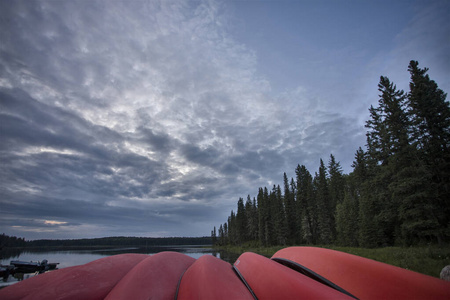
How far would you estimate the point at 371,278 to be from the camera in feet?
13.2

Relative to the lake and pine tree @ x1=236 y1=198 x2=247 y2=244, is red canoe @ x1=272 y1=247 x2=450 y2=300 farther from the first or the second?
pine tree @ x1=236 y1=198 x2=247 y2=244

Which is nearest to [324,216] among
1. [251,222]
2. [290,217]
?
[290,217]

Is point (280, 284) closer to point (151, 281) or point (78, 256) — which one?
point (151, 281)

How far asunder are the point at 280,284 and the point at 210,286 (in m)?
1.26

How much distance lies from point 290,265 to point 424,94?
76.7ft

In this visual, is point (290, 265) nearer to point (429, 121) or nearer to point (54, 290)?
point (54, 290)

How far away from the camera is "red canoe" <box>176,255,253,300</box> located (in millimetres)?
3668

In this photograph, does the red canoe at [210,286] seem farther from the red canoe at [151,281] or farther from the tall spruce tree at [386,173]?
the tall spruce tree at [386,173]

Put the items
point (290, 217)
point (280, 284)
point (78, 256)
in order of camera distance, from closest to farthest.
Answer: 1. point (280, 284)
2. point (290, 217)
3. point (78, 256)

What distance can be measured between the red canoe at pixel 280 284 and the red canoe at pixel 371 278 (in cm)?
66

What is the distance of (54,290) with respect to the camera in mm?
3889

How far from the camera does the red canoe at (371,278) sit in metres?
3.50

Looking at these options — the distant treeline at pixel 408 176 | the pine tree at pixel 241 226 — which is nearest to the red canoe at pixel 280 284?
the distant treeline at pixel 408 176

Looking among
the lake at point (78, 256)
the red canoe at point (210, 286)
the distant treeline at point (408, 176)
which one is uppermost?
the distant treeline at point (408, 176)
